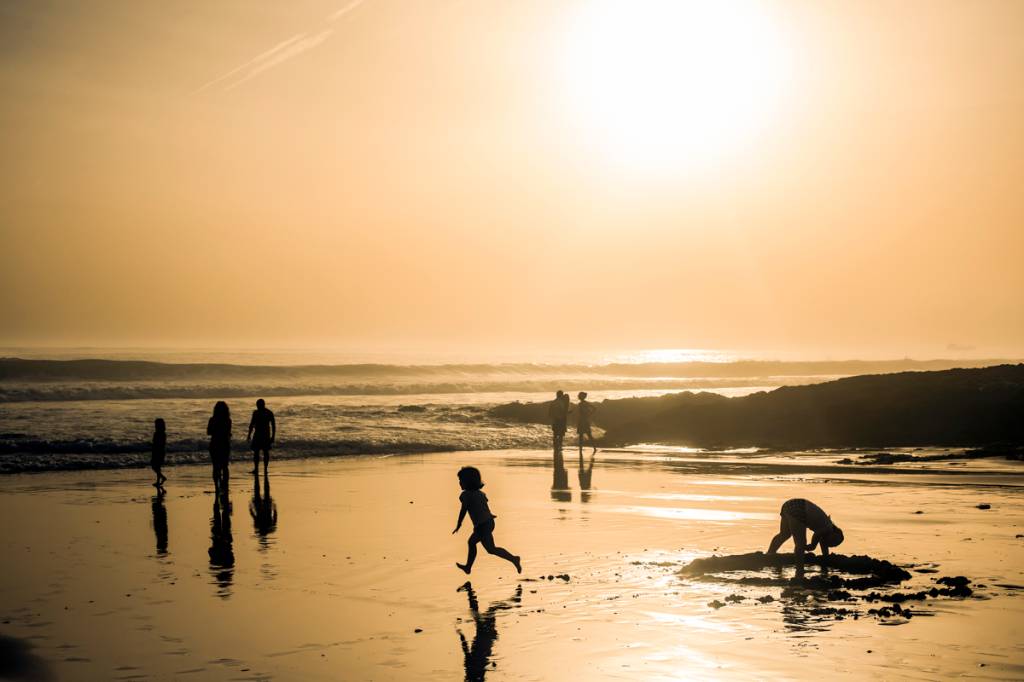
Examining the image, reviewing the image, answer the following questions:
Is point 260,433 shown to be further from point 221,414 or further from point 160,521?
point 160,521

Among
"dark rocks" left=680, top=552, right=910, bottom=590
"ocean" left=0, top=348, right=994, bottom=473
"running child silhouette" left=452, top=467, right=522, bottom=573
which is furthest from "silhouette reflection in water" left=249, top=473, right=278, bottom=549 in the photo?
"ocean" left=0, top=348, right=994, bottom=473

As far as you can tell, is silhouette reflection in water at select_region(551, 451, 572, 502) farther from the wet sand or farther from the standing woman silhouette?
the standing woman silhouette

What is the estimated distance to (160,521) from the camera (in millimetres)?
18984

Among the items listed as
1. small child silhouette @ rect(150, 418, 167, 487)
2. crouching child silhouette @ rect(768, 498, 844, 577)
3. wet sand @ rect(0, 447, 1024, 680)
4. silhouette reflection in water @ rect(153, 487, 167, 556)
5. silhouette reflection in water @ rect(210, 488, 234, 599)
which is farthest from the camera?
small child silhouette @ rect(150, 418, 167, 487)

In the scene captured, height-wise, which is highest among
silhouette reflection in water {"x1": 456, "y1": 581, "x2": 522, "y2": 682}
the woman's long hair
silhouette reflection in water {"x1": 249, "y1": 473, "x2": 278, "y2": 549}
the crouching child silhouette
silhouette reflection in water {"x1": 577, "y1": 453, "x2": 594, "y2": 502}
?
the woman's long hair

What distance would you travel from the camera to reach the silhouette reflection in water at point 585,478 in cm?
2239

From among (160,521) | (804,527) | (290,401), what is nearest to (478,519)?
(804,527)

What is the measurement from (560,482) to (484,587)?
12628mm

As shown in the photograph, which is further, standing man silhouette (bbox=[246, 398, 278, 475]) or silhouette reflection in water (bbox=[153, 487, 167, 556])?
standing man silhouette (bbox=[246, 398, 278, 475])

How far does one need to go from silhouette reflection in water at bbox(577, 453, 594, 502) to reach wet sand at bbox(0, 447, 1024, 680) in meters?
0.21

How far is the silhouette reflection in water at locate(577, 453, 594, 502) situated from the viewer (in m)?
22.4

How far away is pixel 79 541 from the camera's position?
649 inches

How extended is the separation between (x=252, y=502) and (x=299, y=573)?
871 cm

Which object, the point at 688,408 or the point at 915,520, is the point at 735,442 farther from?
the point at 915,520
